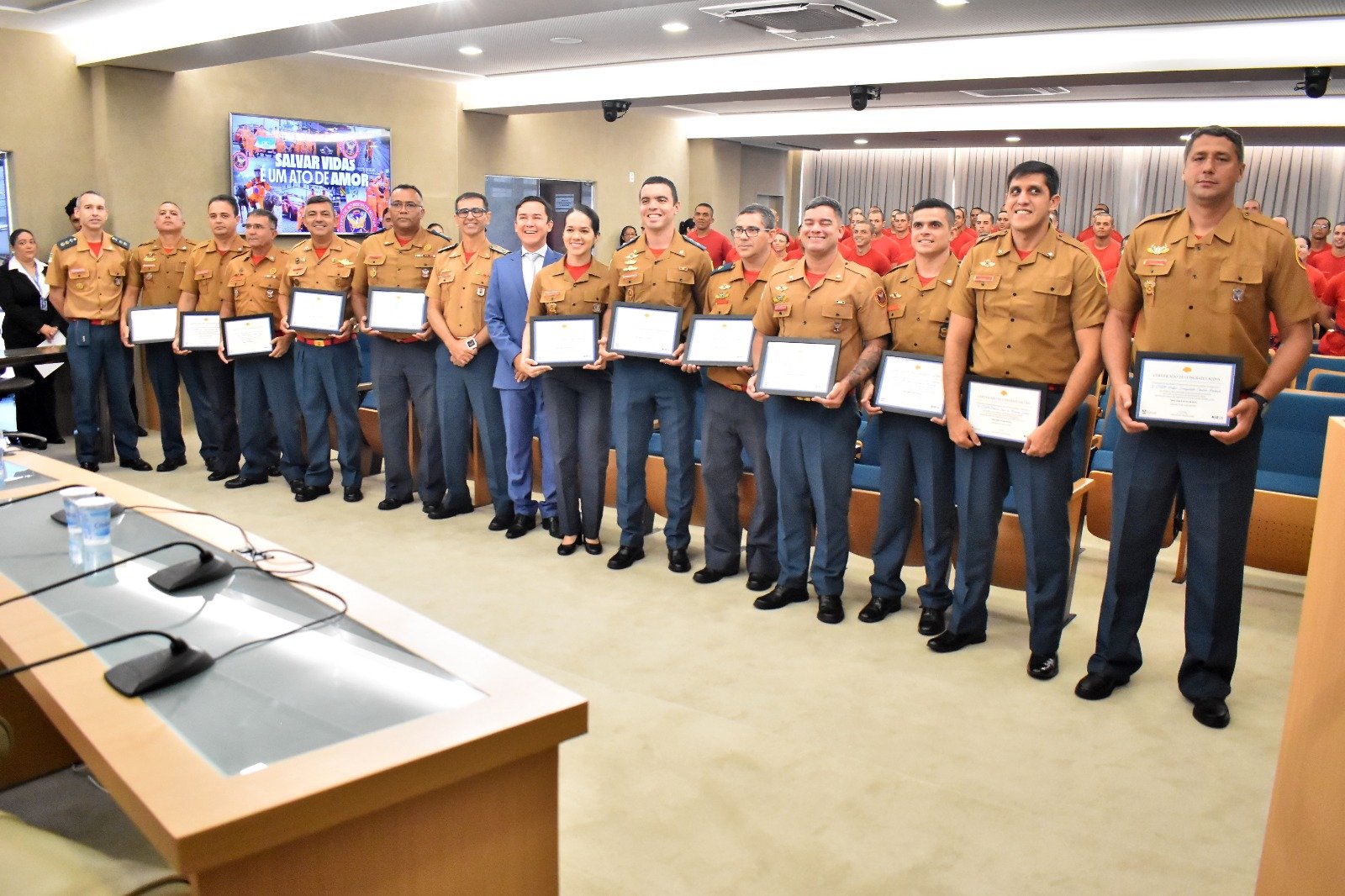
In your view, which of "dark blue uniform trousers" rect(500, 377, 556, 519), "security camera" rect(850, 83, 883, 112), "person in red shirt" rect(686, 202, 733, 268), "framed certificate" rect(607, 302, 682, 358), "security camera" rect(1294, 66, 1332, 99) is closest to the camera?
"framed certificate" rect(607, 302, 682, 358)

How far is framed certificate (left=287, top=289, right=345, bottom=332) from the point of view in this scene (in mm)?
Result: 5957

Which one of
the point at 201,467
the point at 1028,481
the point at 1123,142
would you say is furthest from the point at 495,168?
the point at 1028,481

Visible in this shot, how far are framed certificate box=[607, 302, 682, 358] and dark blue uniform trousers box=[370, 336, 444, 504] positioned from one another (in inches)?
56.5

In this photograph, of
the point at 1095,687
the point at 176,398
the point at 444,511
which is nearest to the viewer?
the point at 1095,687

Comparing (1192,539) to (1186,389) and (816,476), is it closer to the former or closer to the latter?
(1186,389)

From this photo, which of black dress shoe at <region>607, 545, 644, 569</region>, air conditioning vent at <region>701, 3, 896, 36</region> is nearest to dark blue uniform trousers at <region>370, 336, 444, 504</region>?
black dress shoe at <region>607, 545, 644, 569</region>

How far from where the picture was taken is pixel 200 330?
654 centimetres

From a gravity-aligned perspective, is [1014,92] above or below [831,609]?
above

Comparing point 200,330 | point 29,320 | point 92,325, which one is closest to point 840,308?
point 200,330

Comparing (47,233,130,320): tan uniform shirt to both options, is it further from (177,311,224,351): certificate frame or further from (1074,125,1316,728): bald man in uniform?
(1074,125,1316,728): bald man in uniform

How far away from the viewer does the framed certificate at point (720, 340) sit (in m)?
4.48

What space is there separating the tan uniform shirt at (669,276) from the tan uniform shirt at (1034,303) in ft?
4.68

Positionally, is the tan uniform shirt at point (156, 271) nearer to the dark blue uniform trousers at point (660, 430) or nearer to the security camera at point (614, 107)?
the dark blue uniform trousers at point (660, 430)

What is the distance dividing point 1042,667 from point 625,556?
6.49 feet
